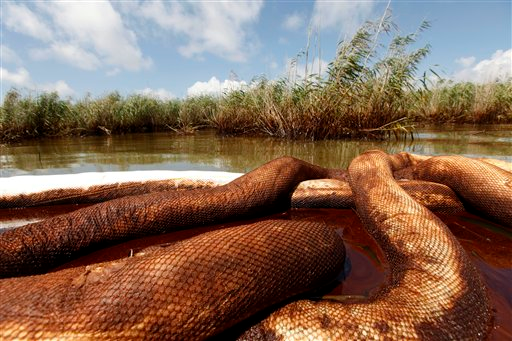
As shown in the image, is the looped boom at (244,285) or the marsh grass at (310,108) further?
the marsh grass at (310,108)

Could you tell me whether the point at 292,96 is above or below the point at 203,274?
above

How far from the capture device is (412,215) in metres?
2.12

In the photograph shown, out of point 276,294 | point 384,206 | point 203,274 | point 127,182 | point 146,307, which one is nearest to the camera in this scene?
point 146,307

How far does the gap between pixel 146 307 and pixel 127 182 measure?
2.40 m

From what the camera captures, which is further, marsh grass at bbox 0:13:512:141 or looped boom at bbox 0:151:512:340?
marsh grass at bbox 0:13:512:141

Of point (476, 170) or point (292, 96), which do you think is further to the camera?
point (292, 96)

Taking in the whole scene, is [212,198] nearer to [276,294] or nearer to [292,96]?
[276,294]

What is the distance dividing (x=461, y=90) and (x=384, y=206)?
16930 mm

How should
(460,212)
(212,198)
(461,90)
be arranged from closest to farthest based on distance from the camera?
(212,198), (460,212), (461,90)

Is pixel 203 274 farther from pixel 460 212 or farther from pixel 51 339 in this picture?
pixel 460 212

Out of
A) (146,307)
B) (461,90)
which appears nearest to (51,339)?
(146,307)

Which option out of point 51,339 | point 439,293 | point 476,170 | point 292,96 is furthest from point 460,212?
point 292,96

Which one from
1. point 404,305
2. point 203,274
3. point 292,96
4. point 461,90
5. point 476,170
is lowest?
point 404,305

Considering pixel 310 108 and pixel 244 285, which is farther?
pixel 310 108
